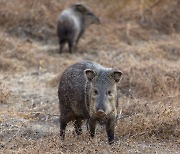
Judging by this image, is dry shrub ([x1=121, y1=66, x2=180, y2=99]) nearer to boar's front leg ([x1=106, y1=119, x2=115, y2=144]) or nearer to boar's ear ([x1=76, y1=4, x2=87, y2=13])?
boar's front leg ([x1=106, y1=119, x2=115, y2=144])

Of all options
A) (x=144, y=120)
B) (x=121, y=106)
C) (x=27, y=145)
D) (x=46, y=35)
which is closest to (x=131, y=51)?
(x=46, y=35)

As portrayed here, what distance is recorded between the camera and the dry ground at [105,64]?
20.6ft

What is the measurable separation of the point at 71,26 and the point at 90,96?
250 inches

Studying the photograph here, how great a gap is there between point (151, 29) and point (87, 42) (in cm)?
171

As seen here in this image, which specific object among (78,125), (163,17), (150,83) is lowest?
(163,17)

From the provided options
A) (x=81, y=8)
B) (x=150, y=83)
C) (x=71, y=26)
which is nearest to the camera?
(x=150, y=83)

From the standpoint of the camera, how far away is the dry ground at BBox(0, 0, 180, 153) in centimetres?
628

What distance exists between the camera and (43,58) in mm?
11141

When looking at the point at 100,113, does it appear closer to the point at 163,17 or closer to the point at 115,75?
the point at 115,75

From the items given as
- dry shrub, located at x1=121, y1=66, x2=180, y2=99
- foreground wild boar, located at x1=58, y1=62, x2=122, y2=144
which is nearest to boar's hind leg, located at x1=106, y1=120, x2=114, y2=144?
foreground wild boar, located at x1=58, y1=62, x2=122, y2=144

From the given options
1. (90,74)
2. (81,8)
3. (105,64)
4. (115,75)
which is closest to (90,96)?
(90,74)

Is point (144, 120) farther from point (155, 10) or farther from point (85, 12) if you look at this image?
point (155, 10)

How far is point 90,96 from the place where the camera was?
5824 mm

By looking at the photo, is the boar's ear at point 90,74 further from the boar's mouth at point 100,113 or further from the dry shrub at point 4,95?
the dry shrub at point 4,95
